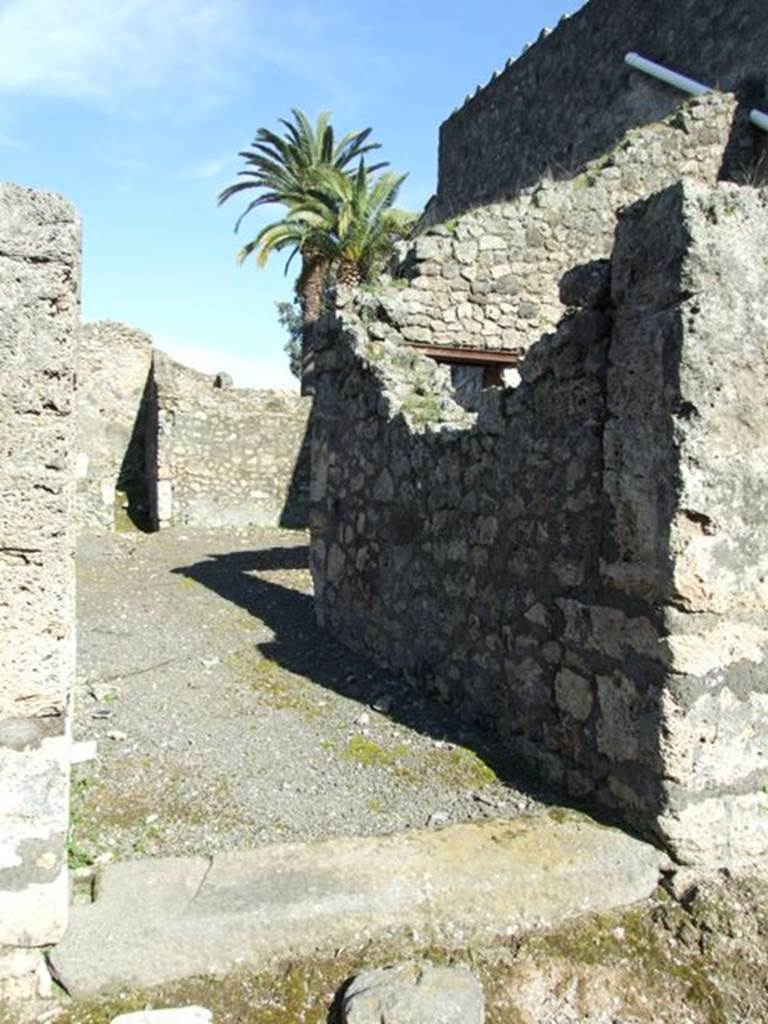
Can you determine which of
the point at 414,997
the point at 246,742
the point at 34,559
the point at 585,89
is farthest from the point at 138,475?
the point at 414,997

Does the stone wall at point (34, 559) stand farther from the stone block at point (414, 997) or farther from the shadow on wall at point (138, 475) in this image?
the shadow on wall at point (138, 475)

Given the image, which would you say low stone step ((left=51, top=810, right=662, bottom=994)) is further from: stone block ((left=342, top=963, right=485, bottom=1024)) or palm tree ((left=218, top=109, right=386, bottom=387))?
palm tree ((left=218, top=109, right=386, bottom=387))

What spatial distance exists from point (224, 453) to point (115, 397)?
3997mm

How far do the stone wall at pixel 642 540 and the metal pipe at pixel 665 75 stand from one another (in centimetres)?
910

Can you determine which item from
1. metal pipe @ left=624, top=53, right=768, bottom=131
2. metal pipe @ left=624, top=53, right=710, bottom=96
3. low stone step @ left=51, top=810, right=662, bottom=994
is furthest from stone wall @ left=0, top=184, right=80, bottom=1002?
metal pipe @ left=624, top=53, right=710, bottom=96

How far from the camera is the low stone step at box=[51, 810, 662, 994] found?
2438 millimetres

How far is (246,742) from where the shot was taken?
4199mm

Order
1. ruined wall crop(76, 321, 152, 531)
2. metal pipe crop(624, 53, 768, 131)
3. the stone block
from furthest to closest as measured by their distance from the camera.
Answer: ruined wall crop(76, 321, 152, 531), metal pipe crop(624, 53, 768, 131), the stone block

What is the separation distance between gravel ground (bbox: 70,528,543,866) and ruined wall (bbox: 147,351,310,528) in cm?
698

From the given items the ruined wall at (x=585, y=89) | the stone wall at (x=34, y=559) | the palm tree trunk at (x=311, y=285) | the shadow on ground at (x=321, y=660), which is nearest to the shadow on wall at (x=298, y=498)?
the palm tree trunk at (x=311, y=285)

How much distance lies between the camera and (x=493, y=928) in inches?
104

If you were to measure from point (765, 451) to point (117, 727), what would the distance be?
3.26m

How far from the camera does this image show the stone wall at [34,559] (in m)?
2.30

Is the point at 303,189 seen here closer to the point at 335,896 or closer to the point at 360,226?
the point at 360,226
